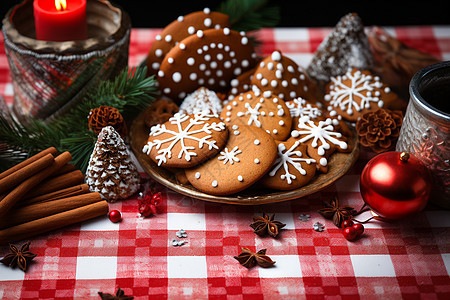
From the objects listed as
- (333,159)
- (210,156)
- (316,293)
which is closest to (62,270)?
(210,156)

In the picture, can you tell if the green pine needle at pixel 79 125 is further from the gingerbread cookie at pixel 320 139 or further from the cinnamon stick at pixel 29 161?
the gingerbread cookie at pixel 320 139

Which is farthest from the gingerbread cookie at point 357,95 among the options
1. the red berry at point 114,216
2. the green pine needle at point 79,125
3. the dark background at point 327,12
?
the dark background at point 327,12

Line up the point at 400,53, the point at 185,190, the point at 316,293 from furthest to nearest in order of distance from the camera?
1. the point at 400,53
2. the point at 185,190
3. the point at 316,293

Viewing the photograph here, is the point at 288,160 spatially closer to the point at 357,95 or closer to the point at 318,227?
the point at 318,227

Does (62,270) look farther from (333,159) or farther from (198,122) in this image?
(333,159)

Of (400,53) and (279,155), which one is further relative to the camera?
(400,53)

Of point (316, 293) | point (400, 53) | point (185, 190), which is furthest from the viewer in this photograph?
point (400, 53)
